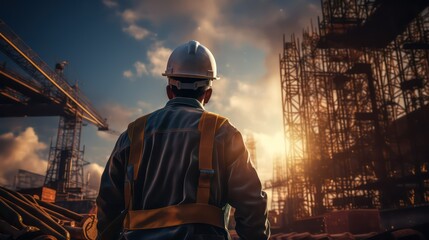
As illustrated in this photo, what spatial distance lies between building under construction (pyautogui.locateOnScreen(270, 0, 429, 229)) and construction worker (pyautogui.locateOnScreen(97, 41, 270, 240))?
20.0 m

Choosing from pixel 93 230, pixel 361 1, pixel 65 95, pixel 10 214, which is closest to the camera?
pixel 10 214

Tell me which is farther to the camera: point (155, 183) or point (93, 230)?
point (93, 230)

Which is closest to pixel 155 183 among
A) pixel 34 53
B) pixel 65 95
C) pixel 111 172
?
pixel 111 172

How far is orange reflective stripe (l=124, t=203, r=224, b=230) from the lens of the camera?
1.68 metres

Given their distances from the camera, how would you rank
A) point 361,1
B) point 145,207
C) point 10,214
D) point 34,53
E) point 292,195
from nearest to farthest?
point 145,207 → point 10,214 → point 361,1 → point 292,195 → point 34,53

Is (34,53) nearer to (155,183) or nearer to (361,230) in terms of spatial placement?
(361,230)

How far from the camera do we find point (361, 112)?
21.0 metres

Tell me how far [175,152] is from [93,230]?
471 cm

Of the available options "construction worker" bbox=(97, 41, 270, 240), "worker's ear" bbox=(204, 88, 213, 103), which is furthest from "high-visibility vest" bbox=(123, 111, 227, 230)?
"worker's ear" bbox=(204, 88, 213, 103)

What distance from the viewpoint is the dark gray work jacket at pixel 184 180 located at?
1.72 m

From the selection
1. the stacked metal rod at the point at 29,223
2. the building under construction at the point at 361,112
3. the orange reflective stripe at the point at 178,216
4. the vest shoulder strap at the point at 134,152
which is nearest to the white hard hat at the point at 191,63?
the vest shoulder strap at the point at 134,152

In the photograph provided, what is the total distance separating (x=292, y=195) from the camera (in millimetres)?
28734

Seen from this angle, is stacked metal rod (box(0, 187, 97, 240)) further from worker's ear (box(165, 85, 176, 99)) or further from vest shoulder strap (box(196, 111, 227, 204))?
vest shoulder strap (box(196, 111, 227, 204))

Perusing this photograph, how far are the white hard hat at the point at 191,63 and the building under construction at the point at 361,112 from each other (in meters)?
19.8
